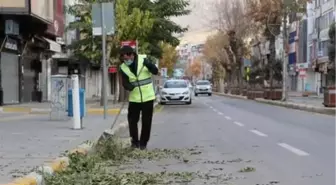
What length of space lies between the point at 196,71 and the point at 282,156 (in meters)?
155

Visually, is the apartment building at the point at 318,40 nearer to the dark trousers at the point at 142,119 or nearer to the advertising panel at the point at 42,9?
the advertising panel at the point at 42,9

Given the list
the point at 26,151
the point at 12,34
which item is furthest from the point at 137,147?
the point at 12,34

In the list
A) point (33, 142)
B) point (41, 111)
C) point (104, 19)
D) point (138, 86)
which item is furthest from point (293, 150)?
point (41, 111)

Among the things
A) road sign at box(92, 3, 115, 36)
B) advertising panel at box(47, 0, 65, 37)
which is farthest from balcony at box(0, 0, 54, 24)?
road sign at box(92, 3, 115, 36)

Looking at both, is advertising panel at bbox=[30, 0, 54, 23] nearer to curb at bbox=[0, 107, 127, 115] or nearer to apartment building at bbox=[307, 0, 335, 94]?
curb at bbox=[0, 107, 127, 115]

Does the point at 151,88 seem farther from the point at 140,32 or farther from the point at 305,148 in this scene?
the point at 140,32

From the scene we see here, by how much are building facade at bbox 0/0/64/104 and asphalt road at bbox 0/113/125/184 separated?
9860 millimetres

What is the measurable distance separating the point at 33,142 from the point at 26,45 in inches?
884

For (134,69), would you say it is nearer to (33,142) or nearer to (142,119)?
(142,119)

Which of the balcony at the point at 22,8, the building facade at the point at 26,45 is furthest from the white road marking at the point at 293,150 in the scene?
the building facade at the point at 26,45

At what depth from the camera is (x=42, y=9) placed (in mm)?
28719

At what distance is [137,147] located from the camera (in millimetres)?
11289

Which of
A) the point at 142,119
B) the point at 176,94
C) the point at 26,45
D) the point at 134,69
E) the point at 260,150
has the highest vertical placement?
the point at 26,45

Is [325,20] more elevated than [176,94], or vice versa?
[325,20]
